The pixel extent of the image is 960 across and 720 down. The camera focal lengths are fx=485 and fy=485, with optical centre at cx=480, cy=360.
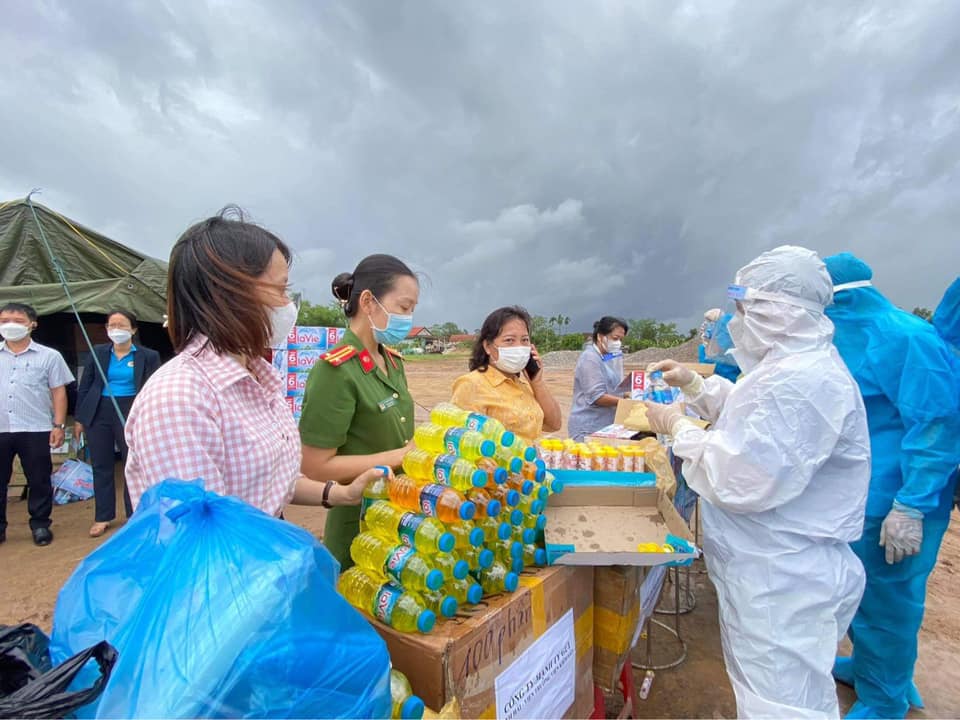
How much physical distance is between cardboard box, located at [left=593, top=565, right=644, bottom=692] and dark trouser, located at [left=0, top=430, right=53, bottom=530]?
17.6 ft

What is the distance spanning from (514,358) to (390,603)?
1791 millimetres

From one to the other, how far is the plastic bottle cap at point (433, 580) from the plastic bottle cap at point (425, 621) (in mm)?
63

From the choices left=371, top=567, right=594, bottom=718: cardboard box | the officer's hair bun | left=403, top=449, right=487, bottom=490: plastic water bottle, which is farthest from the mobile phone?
left=403, top=449, right=487, bottom=490: plastic water bottle

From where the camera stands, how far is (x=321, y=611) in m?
0.90

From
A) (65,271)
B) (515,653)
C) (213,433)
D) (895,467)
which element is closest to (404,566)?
(515,653)

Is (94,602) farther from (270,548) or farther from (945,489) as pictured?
(945,489)

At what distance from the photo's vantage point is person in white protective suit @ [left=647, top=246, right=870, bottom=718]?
72.2 inches

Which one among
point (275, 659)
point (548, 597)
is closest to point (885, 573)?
point (548, 597)

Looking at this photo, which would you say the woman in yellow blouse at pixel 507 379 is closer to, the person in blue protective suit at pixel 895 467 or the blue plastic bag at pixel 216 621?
the person in blue protective suit at pixel 895 467

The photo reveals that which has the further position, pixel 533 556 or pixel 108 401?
pixel 108 401

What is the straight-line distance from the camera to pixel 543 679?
1.63 metres

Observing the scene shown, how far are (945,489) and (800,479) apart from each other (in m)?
1.47

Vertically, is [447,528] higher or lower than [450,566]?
higher

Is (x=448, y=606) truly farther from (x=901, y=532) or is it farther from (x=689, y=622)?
(x=689, y=622)
